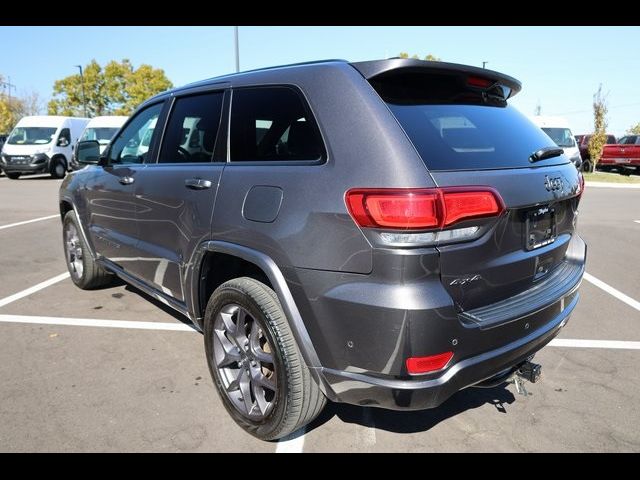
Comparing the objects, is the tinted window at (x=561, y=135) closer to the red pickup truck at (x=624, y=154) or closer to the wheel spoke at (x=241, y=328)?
the red pickup truck at (x=624, y=154)

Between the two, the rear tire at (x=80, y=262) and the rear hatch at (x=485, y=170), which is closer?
the rear hatch at (x=485, y=170)

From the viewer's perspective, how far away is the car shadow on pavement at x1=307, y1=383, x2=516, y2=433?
8.65 feet

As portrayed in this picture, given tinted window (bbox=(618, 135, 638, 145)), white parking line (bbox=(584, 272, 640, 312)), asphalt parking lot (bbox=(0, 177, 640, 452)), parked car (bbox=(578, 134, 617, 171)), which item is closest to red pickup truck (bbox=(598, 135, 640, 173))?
tinted window (bbox=(618, 135, 638, 145))

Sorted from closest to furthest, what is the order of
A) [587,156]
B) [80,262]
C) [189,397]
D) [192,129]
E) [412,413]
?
[412,413]
[189,397]
[192,129]
[80,262]
[587,156]

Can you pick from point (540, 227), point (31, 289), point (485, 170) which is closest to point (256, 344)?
point (485, 170)

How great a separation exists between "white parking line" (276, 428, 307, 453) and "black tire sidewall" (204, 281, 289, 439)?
0.10 m

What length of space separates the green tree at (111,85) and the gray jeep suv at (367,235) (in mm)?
45551

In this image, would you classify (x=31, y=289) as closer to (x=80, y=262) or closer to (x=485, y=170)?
(x=80, y=262)

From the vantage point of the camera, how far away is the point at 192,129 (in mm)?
3109

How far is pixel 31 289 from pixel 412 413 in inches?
164

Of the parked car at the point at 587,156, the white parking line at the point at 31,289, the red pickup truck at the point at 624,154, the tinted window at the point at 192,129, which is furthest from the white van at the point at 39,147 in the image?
the red pickup truck at the point at 624,154

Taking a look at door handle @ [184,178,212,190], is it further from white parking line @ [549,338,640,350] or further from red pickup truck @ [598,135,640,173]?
red pickup truck @ [598,135,640,173]

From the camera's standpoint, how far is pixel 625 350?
140 inches

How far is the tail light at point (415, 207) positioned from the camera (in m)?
1.85
